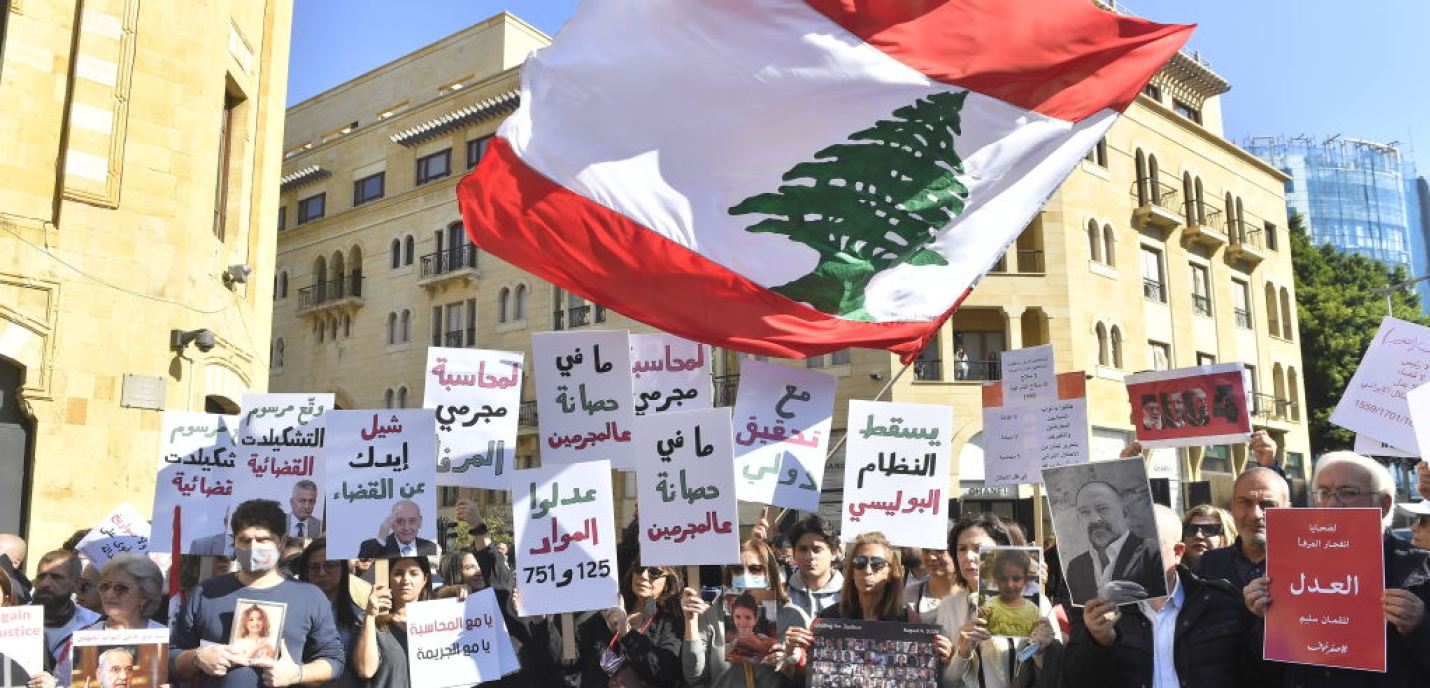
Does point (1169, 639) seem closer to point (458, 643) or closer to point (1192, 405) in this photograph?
point (458, 643)

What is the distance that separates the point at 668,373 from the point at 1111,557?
13.4 feet

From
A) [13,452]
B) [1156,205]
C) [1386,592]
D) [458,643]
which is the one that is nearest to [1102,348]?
[1156,205]

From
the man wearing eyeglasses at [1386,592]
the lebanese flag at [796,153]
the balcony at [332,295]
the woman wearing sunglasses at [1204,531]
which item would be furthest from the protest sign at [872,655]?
the balcony at [332,295]

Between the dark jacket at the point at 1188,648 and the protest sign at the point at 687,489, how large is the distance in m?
2.03

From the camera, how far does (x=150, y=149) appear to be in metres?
13.2

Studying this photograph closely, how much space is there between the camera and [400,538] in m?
6.18

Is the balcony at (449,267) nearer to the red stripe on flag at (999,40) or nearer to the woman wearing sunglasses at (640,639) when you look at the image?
the red stripe on flag at (999,40)

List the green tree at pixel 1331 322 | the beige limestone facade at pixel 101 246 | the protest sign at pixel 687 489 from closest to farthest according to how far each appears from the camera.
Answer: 1. the protest sign at pixel 687 489
2. the beige limestone facade at pixel 101 246
3. the green tree at pixel 1331 322

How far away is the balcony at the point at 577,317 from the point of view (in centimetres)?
3472

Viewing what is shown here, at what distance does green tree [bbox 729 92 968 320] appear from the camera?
7.75 m

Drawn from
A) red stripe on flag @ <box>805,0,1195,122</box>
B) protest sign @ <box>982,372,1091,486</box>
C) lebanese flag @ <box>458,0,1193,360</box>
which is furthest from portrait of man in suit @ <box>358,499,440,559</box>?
protest sign @ <box>982,372,1091,486</box>

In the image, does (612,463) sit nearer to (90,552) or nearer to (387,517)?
(387,517)

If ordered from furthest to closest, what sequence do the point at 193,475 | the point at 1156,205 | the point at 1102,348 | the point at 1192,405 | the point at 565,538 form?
the point at 1156,205 < the point at 1102,348 < the point at 1192,405 < the point at 193,475 < the point at 565,538

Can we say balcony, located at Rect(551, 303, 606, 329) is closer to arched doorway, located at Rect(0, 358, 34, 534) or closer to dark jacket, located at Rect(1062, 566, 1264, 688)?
arched doorway, located at Rect(0, 358, 34, 534)
